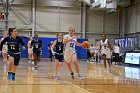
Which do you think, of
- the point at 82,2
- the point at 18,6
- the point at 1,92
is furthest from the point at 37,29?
the point at 1,92

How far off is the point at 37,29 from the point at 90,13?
7.26 meters

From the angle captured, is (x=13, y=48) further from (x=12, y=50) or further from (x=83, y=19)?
(x=83, y=19)

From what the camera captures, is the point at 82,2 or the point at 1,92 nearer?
the point at 1,92

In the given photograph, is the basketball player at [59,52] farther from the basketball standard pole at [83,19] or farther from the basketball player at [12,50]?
the basketball standard pole at [83,19]

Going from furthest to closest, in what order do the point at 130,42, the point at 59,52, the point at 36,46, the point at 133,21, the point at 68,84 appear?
1. the point at 133,21
2. the point at 130,42
3. the point at 36,46
4. the point at 59,52
5. the point at 68,84

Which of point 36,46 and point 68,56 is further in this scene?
point 36,46

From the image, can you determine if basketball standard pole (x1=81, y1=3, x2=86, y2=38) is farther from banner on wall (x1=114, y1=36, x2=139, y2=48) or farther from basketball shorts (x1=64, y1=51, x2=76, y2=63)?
basketball shorts (x1=64, y1=51, x2=76, y2=63)

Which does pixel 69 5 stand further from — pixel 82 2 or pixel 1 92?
pixel 1 92

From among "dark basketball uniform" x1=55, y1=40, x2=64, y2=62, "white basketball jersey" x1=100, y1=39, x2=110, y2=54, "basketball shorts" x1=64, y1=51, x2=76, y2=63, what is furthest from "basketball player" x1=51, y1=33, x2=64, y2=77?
"white basketball jersey" x1=100, y1=39, x2=110, y2=54

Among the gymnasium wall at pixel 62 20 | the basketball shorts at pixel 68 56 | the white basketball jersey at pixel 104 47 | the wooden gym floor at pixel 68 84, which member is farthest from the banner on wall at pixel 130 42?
the basketball shorts at pixel 68 56

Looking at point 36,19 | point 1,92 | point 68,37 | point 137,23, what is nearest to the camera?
point 1,92

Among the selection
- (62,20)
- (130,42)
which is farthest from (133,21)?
(62,20)

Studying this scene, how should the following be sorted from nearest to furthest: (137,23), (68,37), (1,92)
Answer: (1,92)
(68,37)
(137,23)

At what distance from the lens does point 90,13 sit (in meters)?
40.5
